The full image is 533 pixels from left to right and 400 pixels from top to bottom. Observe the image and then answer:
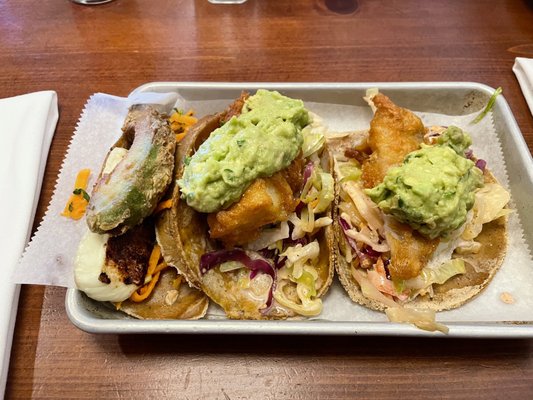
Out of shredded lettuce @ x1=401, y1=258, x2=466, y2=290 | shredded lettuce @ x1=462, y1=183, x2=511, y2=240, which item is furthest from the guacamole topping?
shredded lettuce @ x1=462, y1=183, x2=511, y2=240

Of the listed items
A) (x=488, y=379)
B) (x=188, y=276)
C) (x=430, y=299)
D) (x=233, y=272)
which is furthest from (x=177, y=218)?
(x=488, y=379)

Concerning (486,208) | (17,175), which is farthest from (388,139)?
(17,175)

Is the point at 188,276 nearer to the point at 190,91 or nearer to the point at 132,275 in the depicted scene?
the point at 132,275

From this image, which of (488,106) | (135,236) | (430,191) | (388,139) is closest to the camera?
(430,191)

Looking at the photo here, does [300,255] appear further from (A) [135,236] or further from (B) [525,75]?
(B) [525,75]

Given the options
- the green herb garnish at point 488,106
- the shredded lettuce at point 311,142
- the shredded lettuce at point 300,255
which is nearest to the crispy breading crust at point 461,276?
the shredded lettuce at point 300,255

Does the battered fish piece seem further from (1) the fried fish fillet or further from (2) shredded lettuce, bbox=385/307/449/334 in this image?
(2) shredded lettuce, bbox=385/307/449/334

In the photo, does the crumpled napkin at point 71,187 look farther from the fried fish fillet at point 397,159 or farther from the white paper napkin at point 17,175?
the fried fish fillet at point 397,159
